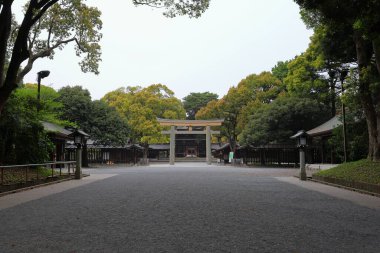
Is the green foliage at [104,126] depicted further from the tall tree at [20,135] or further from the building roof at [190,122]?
the tall tree at [20,135]

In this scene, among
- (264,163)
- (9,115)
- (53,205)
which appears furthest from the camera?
(264,163)

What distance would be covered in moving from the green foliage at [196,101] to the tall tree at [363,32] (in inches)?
2006

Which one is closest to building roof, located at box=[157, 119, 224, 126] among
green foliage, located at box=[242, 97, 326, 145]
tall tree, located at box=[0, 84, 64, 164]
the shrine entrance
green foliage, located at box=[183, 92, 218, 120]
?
green foliage, located at box=[242, 97, 326, 145]

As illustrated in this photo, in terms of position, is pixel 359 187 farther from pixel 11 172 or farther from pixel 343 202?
pixel 11 172

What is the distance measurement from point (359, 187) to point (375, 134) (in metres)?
4.08

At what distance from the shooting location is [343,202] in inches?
377

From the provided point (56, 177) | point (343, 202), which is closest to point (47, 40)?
point (56, 177)

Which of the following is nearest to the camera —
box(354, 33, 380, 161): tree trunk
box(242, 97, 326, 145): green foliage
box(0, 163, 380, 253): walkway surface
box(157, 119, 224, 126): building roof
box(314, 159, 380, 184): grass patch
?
box(0, 163, 380, 253): walkway surface

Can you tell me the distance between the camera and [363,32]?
12.0 meters

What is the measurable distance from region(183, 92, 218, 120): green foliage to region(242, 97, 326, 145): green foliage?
32.6 m

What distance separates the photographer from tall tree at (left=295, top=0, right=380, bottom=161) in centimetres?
948

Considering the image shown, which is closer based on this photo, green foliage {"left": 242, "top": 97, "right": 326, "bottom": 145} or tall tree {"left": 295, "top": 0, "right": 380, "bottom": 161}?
tall tree {"left": 295, "top": 0, "right": 380, "bottom": 161}

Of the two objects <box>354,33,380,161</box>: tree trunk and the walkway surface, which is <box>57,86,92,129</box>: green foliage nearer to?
<box>354,33,380,161</box>: tree trunk

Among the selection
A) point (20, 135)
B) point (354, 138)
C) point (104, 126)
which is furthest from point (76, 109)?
point (354, 138)
